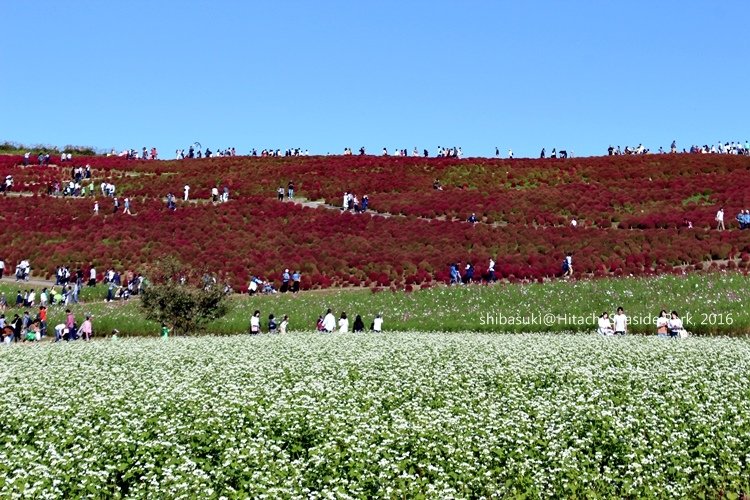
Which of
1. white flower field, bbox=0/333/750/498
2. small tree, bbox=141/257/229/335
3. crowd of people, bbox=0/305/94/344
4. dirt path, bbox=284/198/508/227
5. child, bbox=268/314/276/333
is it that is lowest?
crowd of people, bbox=0/305/94/344

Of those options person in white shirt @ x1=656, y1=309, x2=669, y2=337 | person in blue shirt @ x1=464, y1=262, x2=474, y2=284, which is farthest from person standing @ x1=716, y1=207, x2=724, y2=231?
person in white shirt @ x1=656, y1=309, x2=669, y2=337

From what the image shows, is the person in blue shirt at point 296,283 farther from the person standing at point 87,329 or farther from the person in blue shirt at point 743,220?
the person in blue shirt at point 743,220

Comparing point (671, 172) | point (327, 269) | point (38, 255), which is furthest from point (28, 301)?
point (671, 172)

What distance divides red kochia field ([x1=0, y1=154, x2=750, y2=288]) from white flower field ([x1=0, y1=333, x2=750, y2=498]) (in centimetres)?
2631

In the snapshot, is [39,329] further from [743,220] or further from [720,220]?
[743,220]

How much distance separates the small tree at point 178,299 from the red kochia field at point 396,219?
11.5 meters

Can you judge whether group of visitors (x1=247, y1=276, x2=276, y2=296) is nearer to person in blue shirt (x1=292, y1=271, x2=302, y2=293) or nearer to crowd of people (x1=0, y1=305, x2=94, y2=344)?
person in blue shirt (x1=292, y1=271, x2=302, y2=293)

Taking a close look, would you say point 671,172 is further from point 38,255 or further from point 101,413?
point 101,413

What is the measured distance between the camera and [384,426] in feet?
50.0

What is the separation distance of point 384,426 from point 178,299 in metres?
24.3

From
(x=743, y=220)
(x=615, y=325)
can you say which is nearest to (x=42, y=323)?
(x=615, y=325)

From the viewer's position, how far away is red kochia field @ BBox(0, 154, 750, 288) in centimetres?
5125

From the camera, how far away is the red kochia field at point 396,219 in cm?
5125

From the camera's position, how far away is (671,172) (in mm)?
76375
